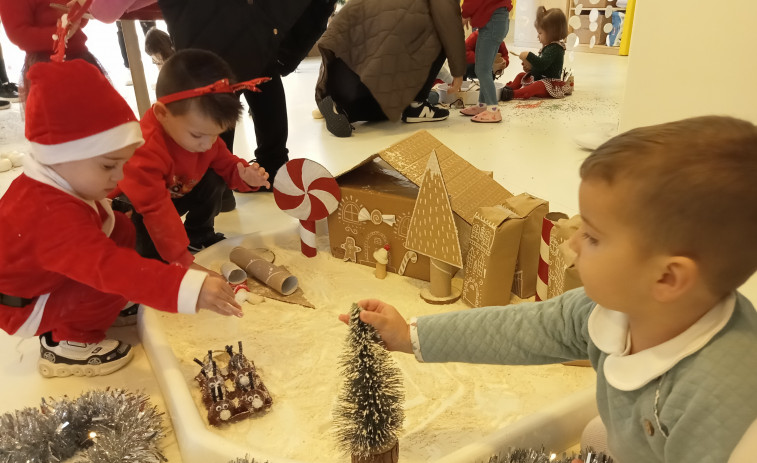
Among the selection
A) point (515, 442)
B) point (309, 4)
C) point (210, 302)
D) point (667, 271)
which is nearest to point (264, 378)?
point (210, 302)

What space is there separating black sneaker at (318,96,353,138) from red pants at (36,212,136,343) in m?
1.82

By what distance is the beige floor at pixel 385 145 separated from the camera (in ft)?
3.91

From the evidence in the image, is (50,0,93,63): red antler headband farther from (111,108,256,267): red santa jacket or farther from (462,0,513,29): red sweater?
(462,0,513,29): red sweater

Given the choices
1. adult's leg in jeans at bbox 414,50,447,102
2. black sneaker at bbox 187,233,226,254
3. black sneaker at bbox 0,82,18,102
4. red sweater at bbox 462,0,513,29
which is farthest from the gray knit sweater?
black sneaker at bbox 0,82,18,102

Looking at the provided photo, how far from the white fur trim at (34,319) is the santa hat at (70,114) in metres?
0.29

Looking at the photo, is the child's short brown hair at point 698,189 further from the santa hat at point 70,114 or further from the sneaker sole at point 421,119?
the sneaker sole at point 421,119

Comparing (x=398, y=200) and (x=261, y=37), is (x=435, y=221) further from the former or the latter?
(x=261, y=37)

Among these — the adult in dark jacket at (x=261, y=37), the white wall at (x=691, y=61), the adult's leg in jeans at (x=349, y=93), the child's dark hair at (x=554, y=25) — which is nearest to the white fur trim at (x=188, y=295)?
the adult in dark jacket at (x=261, y=37)

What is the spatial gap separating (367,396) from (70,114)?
0.73m

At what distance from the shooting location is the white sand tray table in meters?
0.95

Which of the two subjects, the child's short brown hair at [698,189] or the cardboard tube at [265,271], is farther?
the cardboard tube at [265,271]

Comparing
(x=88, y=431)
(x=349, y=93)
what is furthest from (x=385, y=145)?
(x=88, y=431)

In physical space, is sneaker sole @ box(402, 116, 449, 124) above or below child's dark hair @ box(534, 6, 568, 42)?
below

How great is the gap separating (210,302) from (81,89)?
0.44m
